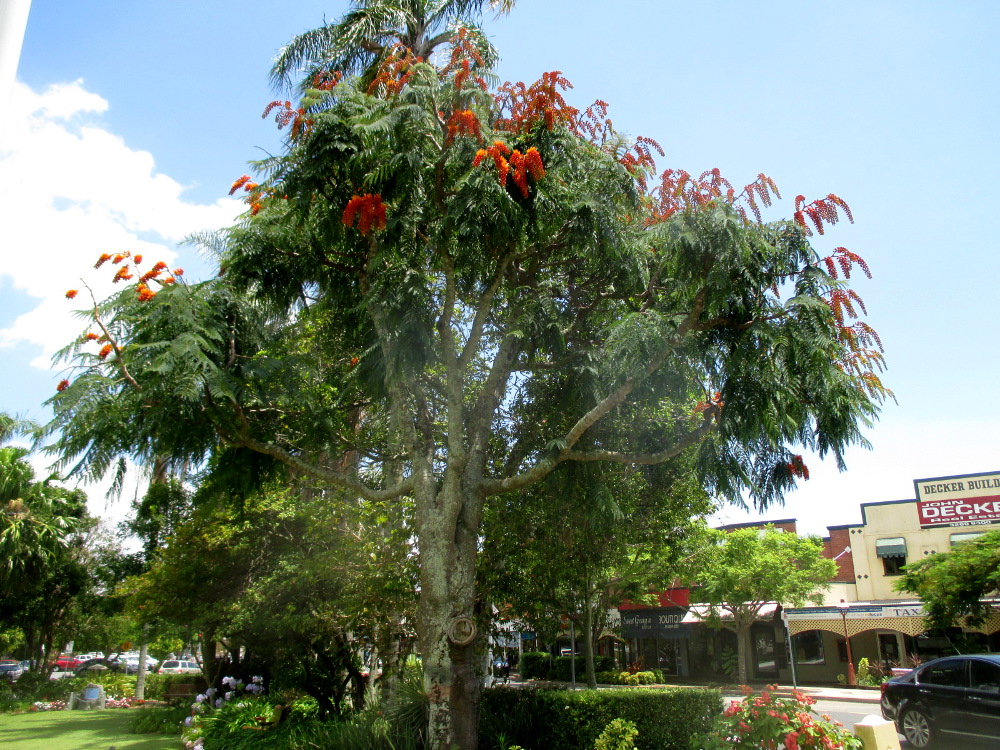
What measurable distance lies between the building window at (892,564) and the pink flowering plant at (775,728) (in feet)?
98.6

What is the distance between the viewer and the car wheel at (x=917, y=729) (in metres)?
11.3

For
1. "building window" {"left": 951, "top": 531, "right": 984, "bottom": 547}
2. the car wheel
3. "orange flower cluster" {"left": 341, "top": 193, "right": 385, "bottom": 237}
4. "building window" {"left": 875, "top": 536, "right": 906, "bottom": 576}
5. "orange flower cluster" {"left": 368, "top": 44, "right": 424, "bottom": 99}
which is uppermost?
"orange flower cluster" {"left": 368, "top": 44, "right": 424, "bottom": 99}

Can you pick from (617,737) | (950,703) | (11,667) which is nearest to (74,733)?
(617,737)

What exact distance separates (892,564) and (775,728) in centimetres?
3118

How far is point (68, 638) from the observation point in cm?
3020

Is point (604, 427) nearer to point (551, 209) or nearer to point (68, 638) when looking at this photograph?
point (551, 209)

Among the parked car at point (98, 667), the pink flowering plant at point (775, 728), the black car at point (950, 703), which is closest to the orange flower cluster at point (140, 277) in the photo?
the pink flowering plant at point (775, 728)

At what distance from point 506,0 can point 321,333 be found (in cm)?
694

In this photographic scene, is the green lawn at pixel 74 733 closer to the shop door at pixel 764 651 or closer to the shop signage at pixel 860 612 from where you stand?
the shop signage at pixel 860 612

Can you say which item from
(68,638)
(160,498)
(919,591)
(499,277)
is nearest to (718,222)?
(499,277)

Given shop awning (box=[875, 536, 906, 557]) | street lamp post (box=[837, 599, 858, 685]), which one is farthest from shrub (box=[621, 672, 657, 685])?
shop awning (box=[875, 536, 906, 557])

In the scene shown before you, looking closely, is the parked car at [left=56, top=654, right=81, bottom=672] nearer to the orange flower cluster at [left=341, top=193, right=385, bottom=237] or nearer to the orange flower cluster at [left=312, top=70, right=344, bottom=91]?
the orange flower cluster at [left=312, top=70, right=344, bottom=91]

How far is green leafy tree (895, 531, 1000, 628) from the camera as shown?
2241 cm

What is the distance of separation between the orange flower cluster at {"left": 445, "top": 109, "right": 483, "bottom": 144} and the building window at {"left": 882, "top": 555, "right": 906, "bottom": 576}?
1286 inches
